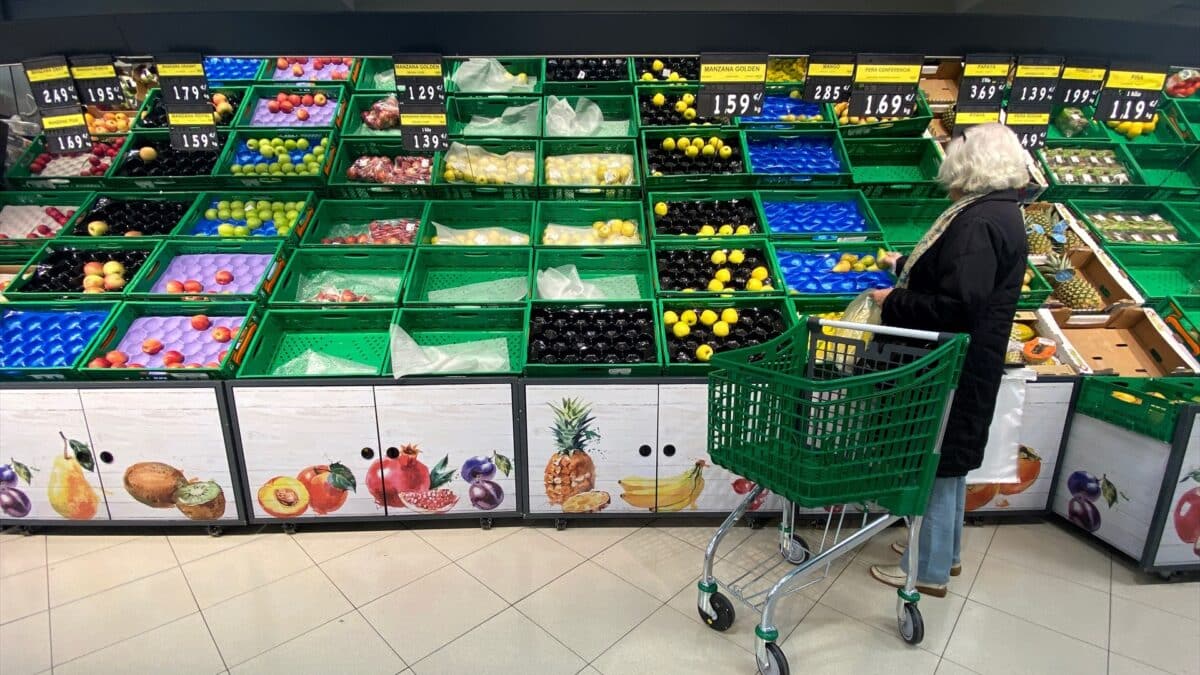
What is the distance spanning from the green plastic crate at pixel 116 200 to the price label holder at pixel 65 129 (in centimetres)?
45

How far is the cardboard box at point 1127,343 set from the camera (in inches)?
122

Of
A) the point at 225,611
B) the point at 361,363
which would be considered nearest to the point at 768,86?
the point at 361,363

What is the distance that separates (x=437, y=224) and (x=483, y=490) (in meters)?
1.67

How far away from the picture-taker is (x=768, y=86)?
406 centimetres

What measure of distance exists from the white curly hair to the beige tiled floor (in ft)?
5.71

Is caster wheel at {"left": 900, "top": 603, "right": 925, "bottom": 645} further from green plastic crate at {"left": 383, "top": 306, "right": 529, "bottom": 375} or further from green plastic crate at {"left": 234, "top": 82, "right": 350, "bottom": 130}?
green plastic crate at {"left": 234, "top": 82, "right": 350, "bottom": 130}

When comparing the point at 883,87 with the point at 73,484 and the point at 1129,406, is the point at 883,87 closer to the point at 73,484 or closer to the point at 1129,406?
the point at 1129,406

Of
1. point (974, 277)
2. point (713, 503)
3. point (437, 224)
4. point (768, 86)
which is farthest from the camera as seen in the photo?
point (768, 86)

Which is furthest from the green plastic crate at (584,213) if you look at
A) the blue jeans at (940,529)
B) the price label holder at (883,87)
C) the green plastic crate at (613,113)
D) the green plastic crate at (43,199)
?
the green plastic crate at (43,199)

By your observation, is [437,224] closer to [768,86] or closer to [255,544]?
[255,544]

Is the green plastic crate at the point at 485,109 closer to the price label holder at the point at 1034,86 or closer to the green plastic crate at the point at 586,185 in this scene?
the green plastic crate at the point at 586,185

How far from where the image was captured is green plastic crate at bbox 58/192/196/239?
346 cm

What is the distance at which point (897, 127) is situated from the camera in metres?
3.93

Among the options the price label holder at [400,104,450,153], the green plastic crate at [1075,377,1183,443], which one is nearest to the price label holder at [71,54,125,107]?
the price label holder at [400,104,450,153]
